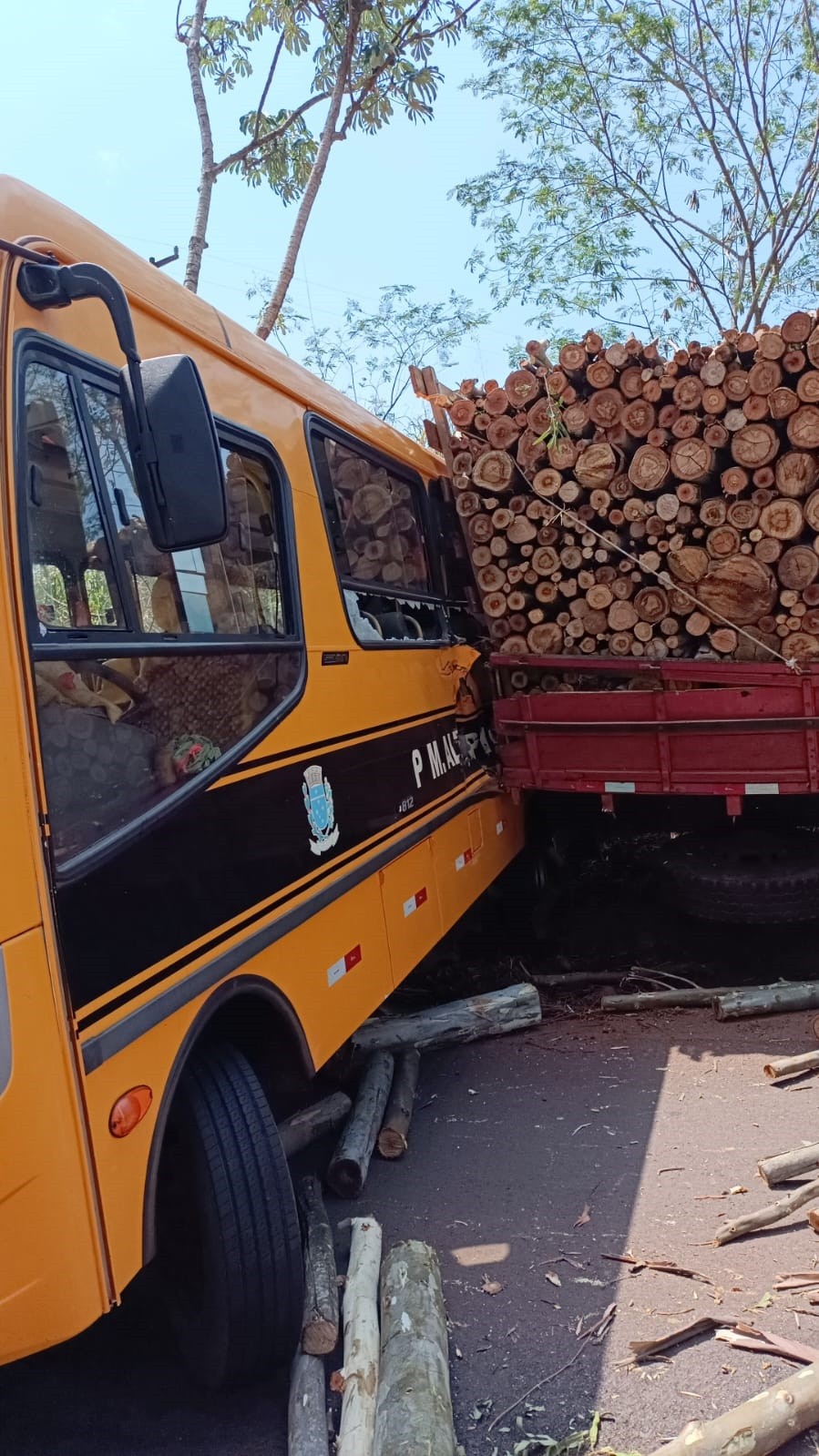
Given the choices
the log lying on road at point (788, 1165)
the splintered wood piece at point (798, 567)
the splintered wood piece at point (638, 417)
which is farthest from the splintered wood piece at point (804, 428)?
the log lying on road at point (788, 1165)

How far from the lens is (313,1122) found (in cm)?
388

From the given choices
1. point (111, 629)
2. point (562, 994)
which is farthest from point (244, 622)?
point (562, 994)

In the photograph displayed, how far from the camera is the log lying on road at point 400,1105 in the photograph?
392 cm

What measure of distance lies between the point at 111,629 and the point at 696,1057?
337cm

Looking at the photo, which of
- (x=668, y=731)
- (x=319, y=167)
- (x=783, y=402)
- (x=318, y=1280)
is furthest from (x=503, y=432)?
(x=319, y=167)

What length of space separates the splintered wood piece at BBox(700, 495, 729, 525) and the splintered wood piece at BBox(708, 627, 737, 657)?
515 mm

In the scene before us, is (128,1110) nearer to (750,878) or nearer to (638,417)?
(750,878)

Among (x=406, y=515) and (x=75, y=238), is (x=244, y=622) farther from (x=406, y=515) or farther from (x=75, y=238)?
(x=406, y=515)

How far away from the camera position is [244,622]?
3.07 meters

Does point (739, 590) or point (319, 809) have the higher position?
point (739, 590)

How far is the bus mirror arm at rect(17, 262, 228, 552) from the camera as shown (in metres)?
2.23

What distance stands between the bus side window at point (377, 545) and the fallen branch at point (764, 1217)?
2.28 m

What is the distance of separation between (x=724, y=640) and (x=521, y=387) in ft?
5.30

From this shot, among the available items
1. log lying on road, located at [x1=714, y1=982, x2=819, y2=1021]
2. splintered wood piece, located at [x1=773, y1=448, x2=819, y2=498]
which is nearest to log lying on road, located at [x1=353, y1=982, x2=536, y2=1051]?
log lying on road, located at [x1=714, y1=982, x2=819, y2=1021]
